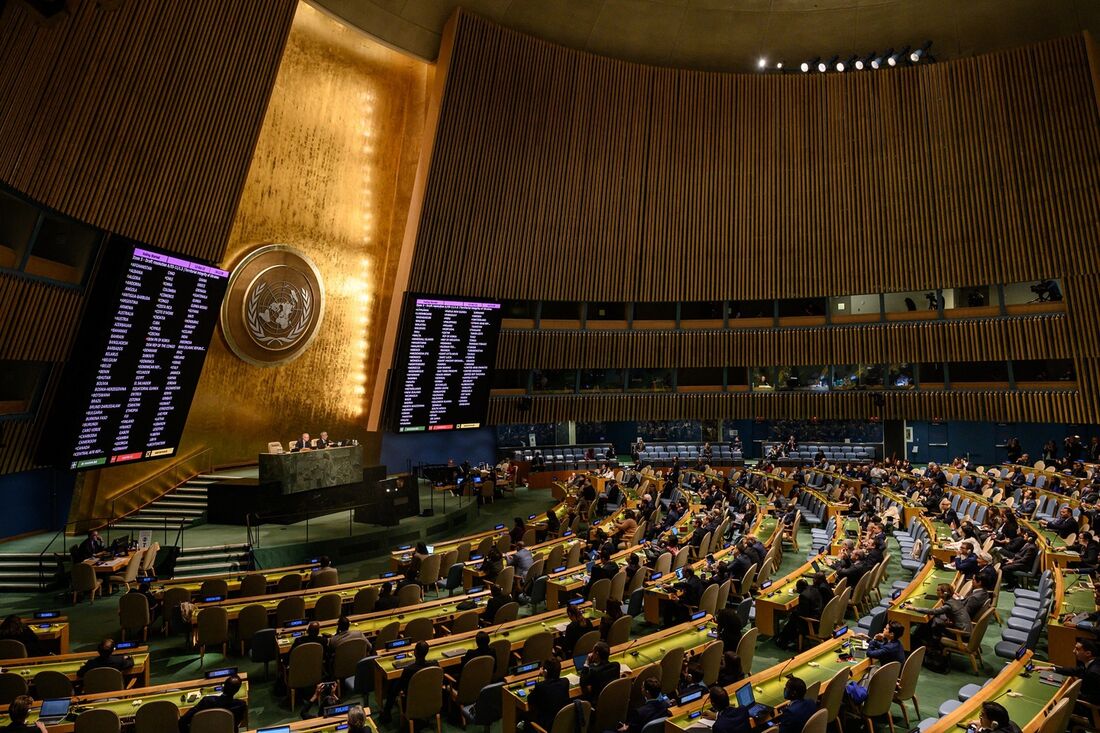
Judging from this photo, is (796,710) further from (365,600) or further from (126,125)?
(126,125)

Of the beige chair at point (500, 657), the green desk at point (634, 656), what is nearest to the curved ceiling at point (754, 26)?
the beige chair at point (500, 657)

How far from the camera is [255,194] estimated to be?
16844 mm

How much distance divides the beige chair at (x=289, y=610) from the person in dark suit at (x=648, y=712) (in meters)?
4.88

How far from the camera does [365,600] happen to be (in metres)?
9.47

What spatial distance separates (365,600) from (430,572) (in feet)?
6.80

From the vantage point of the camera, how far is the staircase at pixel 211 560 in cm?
1216

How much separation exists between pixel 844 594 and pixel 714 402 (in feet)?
47.9

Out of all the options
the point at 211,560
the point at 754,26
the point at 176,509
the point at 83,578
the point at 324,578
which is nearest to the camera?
the point at 324,578

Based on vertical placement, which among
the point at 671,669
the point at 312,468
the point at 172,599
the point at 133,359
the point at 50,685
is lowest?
the point at 50,685

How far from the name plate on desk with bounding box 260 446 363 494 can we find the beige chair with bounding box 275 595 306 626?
18.4ft

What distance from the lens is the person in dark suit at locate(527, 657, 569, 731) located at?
6.10 meters

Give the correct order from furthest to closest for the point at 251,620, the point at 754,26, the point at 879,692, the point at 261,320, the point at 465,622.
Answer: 1. the point at 754,26
2. the point at 261,320
3. the point at 251,620
4. the point at 465,622
5. the point at 879,692

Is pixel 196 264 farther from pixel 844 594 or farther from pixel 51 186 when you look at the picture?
pixel 844 594

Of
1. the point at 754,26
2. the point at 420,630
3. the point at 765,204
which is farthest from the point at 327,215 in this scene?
the point at 754,26
